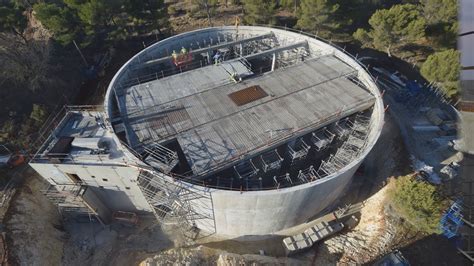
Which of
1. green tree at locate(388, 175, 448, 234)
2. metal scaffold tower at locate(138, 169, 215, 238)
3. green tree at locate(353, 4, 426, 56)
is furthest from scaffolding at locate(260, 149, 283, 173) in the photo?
green tree at locate(353, 4, 426, 56)

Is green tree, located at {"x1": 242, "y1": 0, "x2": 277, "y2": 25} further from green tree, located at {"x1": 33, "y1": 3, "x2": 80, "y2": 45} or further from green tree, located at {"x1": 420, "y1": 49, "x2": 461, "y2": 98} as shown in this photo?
green tree, located at {"x1": 33, "y1": 3, "x2": 80, "y2": 45}

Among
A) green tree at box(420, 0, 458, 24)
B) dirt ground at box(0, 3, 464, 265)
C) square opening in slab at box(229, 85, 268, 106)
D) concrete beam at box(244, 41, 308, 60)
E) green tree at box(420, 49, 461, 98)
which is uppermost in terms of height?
green tree at box(420, 0, 458, 24)

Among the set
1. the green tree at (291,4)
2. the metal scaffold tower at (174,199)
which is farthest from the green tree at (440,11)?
the metal scaffold tower at (174,199)

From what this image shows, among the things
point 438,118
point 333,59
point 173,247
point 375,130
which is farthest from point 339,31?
point 173,247

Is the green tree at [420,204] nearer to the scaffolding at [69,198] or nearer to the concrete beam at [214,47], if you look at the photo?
the concrete beam at [214,47]

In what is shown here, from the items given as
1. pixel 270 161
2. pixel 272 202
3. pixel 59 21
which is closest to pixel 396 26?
pixel 270 161

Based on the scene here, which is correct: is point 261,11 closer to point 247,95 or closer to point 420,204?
point 247,95

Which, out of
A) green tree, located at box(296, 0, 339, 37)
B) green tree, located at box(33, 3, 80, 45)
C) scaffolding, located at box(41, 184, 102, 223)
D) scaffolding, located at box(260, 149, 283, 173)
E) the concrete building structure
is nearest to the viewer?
the concrete building structure
